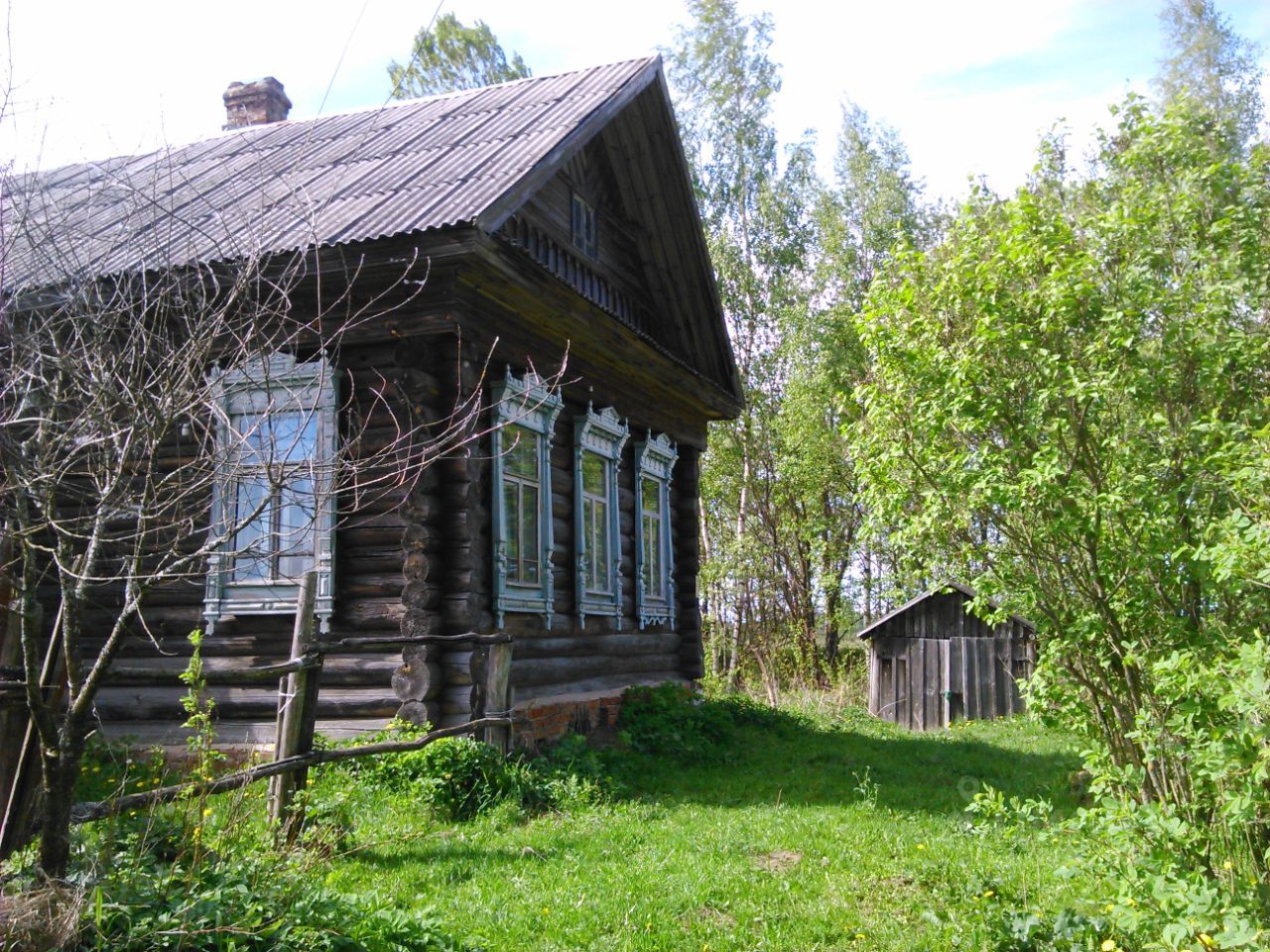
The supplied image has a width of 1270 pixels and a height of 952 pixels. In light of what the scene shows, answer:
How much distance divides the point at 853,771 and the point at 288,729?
18.8 ft

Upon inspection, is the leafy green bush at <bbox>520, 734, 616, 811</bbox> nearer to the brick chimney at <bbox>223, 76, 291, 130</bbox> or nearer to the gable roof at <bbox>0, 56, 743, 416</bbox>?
the gable roof at <bbox>0, 56, 743, 416</bbox>

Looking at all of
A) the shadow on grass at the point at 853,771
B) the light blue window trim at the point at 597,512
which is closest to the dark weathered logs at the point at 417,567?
the shadow on grass at the point at 853,771

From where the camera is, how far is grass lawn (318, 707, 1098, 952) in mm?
4938

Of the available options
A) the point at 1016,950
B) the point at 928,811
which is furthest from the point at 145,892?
the point at 928,811

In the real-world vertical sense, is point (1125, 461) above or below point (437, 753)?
above

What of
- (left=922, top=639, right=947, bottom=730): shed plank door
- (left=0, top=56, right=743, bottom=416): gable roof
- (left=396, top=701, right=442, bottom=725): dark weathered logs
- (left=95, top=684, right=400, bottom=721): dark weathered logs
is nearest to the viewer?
(left=0, top=56, right=743, bottom=416): gable roof

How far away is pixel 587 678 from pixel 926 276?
19.2 feet

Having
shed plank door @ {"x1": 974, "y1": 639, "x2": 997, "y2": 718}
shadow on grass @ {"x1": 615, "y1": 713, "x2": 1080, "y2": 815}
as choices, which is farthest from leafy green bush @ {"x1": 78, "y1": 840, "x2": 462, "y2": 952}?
shed plank door @ {"x1": 974, "y1": 639, "x2": 997, "y2": 718}

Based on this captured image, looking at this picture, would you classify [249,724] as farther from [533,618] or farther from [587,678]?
[587,678]

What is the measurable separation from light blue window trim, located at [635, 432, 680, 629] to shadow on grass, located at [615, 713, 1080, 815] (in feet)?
5.66

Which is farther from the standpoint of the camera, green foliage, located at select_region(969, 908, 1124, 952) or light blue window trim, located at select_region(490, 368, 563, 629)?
light blue window trim, located at select_region(490, 368, 563, 629)

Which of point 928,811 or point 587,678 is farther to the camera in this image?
point 587,678

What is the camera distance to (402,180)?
9.09 meters

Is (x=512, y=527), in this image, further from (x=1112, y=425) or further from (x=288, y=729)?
(x=1112, y=425)
